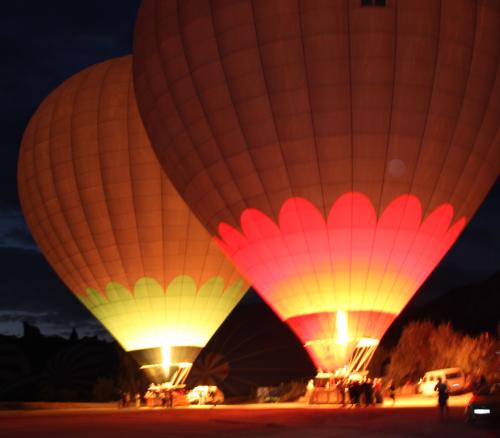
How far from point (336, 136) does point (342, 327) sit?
4.46m

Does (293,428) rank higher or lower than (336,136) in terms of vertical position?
lower

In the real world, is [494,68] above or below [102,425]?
above

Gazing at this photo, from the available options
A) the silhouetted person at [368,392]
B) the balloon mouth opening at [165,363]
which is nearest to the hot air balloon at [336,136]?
the silhouetted person at [368,392]

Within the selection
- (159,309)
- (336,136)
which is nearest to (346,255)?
(336,136)

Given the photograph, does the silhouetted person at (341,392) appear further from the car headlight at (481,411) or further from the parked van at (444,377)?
the car headlight at (481,411)

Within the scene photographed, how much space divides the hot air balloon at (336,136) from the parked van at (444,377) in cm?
642

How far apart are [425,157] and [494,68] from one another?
2462 mm

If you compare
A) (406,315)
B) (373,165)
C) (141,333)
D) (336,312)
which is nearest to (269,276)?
(336,312)

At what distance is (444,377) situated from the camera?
24641mm

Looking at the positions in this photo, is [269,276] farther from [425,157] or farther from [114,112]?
[114,112]

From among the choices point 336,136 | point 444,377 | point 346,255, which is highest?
point 336,136

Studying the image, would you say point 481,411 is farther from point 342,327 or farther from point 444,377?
point 444,377

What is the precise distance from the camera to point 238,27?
60.0 feet

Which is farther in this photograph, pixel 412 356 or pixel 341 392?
pixel 412 356
